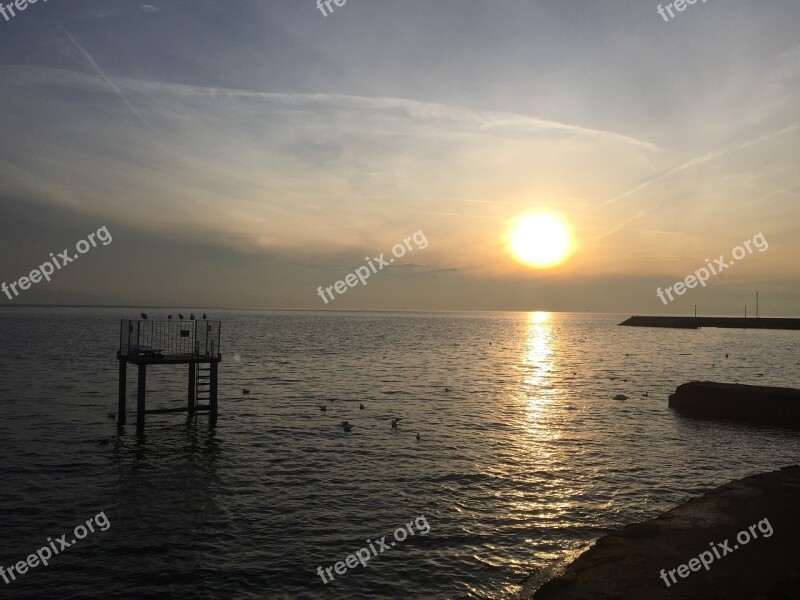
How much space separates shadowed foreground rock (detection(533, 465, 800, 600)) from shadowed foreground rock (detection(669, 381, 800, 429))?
22.3 metres

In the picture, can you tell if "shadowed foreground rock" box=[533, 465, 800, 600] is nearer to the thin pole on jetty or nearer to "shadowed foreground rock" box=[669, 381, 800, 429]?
"shadowed foreground rock" box=[669, 381, 800, 429]

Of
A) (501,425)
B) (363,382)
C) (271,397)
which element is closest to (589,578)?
(501,425)

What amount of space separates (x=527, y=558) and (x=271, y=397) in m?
35.3

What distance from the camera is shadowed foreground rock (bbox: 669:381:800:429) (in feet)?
129

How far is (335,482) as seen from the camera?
1011 inches

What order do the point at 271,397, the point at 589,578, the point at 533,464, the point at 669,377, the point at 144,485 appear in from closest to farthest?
the point at 589,578, the point at 144,485, the point at 533,464, the point at 271,397, the point at 669,377

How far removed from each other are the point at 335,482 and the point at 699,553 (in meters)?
14.9

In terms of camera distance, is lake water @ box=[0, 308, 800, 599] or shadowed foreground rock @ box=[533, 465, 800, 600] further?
lake water @ box=[0, 308, 800, 599]

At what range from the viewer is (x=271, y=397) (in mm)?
49969

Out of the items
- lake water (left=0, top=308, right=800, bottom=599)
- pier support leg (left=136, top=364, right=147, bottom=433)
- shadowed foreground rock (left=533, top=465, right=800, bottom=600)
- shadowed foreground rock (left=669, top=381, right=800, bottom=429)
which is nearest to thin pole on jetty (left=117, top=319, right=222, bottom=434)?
pier support leg (left=136, top=364, right=147, bottom=433)

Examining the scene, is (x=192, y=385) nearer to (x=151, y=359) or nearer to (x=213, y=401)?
(x=213, y=401)

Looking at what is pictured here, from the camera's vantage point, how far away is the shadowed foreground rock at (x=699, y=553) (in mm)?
13531

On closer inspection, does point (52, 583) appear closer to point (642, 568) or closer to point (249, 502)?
point (249, 502)

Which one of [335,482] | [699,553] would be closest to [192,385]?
[335,482]
